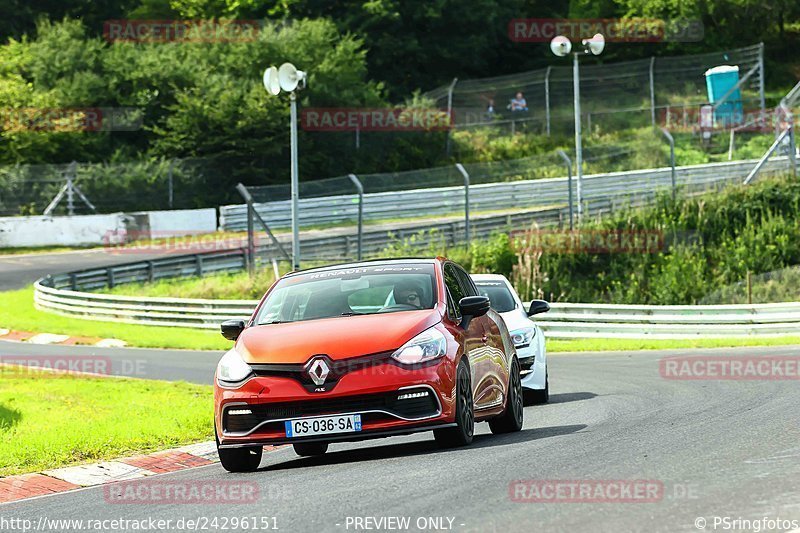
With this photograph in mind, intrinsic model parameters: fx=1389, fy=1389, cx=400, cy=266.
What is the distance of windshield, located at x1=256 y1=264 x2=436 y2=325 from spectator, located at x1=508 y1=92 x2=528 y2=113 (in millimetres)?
47619

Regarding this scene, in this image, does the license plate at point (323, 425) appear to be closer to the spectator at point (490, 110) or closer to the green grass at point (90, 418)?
the green grass at point (90, 418)

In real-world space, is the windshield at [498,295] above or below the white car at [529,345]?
above

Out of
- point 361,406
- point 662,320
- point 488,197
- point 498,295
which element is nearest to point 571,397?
point 498,295

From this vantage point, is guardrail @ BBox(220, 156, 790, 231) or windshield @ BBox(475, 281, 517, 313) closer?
windshield @ BBox(475, 281, 517, 313)

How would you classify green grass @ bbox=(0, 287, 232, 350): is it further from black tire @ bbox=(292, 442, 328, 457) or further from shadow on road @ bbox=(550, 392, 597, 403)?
black tire @ bbox=(292, 442, 328, 457)

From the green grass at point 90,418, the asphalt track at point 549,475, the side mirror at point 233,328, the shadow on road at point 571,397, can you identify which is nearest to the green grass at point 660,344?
the shadow on road at point 571,397

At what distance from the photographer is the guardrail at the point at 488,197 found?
36594 millimetres

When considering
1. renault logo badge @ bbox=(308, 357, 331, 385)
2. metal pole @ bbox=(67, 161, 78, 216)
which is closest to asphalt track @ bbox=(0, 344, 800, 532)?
renault logo badge @ bbox=(308, 357, 331, 385)

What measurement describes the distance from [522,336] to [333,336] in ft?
21.2

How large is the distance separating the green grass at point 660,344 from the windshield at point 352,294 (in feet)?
49.8

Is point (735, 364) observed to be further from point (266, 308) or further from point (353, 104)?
point (353, 104)

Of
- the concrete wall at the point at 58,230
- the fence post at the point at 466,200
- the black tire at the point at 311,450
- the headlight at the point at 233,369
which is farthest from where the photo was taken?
the concrete wall at the point at 58,230

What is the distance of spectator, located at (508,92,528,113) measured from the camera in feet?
194

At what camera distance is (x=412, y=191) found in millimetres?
37344
